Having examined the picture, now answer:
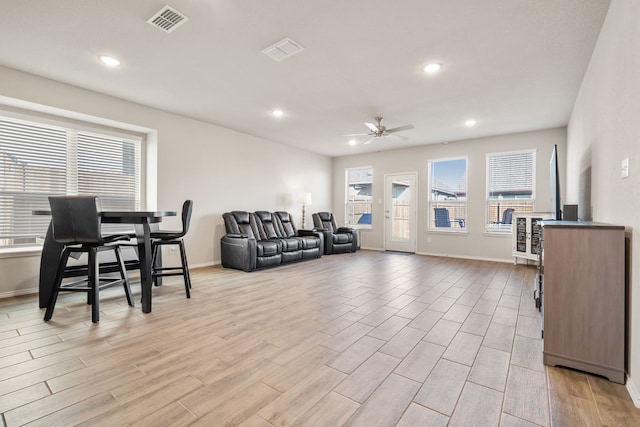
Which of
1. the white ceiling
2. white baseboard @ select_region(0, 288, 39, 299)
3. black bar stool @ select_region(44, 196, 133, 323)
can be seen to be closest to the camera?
the white ceiling

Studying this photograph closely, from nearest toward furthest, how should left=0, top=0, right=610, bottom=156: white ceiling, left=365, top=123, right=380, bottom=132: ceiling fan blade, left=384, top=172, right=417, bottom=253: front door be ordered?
1. left=0, top=0, right=610, bottom=156: white ceiling
2. left=365, top=123, right=380, bottom=132: ceiling fan blade
3. left=384, top=172, right=417, bottom=253: front door

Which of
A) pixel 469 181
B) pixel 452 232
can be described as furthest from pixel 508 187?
pixel 452 232

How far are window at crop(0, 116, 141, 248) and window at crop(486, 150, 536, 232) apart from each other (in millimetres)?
6959

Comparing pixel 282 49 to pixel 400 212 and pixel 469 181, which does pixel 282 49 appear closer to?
pixel 469 181

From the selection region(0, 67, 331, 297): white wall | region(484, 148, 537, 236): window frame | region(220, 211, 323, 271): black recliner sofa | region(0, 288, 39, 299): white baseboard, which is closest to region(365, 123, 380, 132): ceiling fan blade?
region(220, 211, 323, 271): black recliner sofa

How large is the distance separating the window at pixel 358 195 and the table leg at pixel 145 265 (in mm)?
6036

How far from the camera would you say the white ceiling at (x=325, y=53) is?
2.37 meters

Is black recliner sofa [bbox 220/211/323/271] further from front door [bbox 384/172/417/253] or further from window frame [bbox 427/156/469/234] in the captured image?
window frame [bbox 427/156/469/234]

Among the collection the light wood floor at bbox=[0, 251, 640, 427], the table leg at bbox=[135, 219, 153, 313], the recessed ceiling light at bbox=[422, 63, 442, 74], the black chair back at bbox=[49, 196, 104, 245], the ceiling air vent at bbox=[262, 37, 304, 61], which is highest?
the recessed ceiling light at bbox=[422, 63, 442, 74]

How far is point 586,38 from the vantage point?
2.69 meters

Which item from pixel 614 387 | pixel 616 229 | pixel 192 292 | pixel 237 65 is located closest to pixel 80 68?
pixel 237 65

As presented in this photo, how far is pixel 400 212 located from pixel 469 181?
1782 mm

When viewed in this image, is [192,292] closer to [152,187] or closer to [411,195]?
[152,187]

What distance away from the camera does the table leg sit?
296 cm
